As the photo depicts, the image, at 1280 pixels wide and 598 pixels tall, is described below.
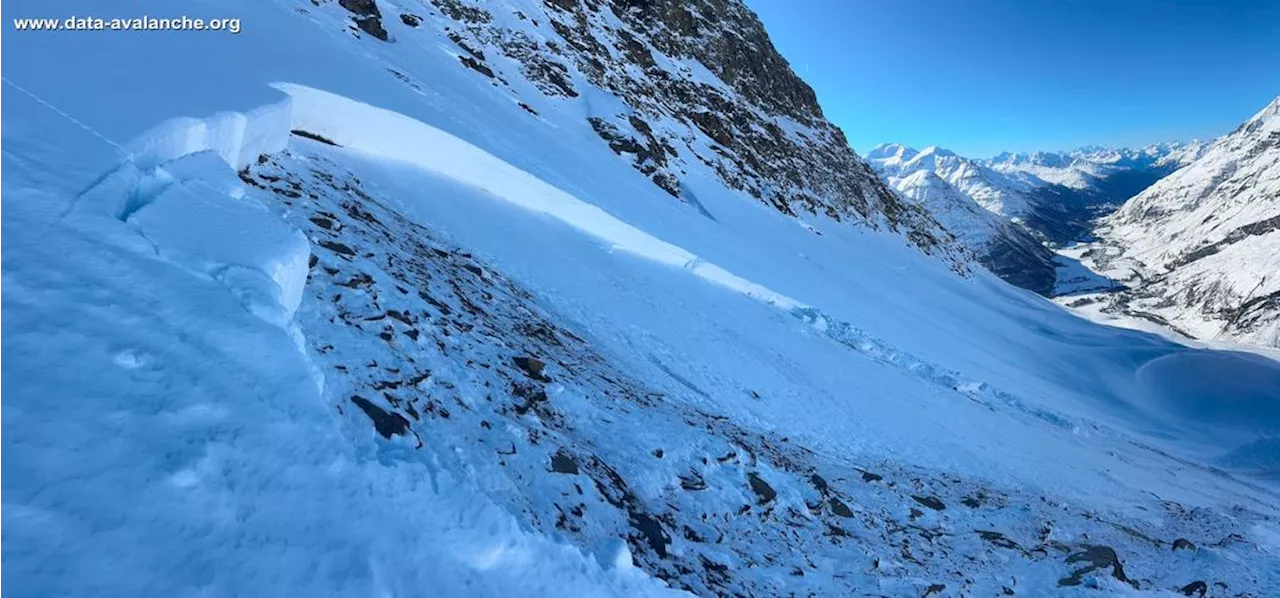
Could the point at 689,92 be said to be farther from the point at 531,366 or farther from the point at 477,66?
the point at 531,366

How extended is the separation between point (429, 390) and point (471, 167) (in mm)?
10221

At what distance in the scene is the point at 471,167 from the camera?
1455cm

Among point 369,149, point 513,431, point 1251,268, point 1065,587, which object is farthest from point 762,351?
point 1251,268

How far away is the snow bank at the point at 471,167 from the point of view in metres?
11.9

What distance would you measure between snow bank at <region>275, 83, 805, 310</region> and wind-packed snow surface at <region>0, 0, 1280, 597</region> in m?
0.07

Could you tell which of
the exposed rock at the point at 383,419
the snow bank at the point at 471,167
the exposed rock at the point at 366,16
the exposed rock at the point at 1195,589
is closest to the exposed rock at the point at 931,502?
the exposed rock at the point at 1195,589

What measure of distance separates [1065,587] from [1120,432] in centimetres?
2314

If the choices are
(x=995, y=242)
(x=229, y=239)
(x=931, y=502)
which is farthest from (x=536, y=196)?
(x=995, y=242)

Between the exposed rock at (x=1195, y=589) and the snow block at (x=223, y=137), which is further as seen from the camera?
the exposed rock at (x=1195, y=589)

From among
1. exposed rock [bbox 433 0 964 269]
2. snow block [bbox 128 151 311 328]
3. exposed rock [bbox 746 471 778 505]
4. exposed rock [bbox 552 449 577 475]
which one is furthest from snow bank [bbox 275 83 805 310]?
exposed rock [bbox 433 0 964 269]

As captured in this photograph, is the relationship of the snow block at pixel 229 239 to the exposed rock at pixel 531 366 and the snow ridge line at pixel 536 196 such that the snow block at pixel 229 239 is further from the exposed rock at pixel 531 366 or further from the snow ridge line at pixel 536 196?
the snow ridge line at pixel 536 196

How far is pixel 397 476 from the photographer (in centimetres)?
342

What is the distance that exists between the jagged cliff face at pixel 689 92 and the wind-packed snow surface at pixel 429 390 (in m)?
11.2

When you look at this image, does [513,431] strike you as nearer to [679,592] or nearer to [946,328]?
[679,592]
